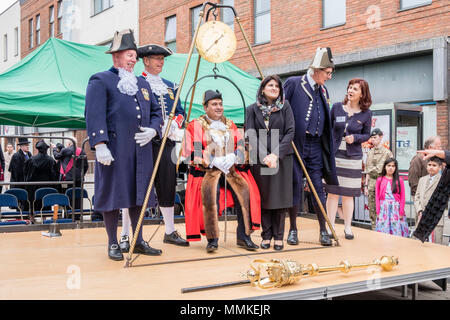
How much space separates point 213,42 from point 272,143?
106 centimetres

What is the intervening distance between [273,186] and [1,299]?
233 cm

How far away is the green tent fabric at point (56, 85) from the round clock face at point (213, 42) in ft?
9.82

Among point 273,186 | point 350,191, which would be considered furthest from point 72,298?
point 350,191

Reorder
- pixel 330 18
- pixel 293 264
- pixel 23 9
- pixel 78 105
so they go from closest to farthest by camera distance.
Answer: pixel 293 264, pixel 78 105, pixel 330 18, pixel 23 9

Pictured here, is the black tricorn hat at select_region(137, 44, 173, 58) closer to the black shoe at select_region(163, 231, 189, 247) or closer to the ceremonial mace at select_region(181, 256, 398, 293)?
the black shoe at select_region(163, 231, 189, 247)

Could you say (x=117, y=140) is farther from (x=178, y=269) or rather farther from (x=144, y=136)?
(x=178, y=269)

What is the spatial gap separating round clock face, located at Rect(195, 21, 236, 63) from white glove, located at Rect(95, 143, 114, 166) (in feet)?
4.26

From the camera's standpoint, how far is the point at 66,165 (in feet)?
28.4

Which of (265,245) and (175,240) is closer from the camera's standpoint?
(265,245)

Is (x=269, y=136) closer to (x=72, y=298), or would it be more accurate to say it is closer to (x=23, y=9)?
(x=72, y=298)

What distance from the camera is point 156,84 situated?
14.6 ft

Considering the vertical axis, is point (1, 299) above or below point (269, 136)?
below

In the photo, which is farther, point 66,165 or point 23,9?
point 23,9

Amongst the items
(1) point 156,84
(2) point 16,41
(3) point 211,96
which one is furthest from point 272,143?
(2) point 16,41
